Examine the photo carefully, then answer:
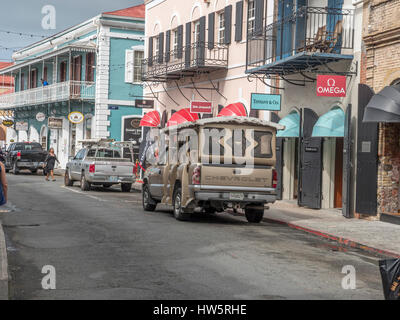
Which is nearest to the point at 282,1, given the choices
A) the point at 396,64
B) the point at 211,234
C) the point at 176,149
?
the point at 396,64

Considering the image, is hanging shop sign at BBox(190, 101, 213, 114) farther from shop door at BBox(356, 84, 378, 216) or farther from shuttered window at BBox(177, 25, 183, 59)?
shop door at BBox(356, 84, 378, 216)

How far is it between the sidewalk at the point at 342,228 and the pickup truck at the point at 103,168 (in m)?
7.92

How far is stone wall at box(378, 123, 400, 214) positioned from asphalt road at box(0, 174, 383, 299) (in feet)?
10.5

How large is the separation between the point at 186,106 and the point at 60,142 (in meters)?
18.1

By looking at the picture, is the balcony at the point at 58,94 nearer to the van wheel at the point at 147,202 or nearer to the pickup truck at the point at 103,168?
the pickup truck at the point at 103,168

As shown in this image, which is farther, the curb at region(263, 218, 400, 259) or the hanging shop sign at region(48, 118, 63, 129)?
the hanging shop sign at region(48, 118, 63, 129)

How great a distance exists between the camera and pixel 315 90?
20203 millimetres

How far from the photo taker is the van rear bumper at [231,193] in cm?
1472

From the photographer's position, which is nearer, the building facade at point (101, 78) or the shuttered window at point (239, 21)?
the shuttered window at point (239, 21)

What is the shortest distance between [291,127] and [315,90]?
1.45 metres

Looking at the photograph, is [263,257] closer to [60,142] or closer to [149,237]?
[149,237]

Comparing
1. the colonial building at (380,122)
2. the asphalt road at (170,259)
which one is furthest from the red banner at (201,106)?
the asphalt road at (170,259)

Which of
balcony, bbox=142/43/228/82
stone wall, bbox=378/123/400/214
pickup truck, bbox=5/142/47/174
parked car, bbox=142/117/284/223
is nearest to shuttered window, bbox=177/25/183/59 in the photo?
balcony, bbox=142/43/228/82

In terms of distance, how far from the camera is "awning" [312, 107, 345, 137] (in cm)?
1830
